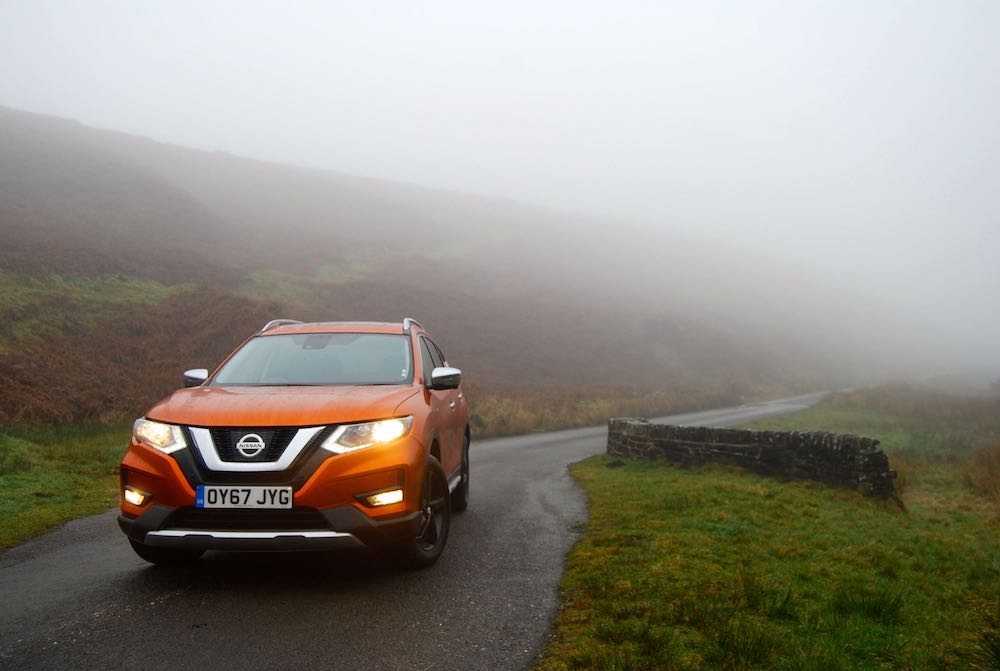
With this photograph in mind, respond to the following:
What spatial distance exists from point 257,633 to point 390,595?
998 millimetres

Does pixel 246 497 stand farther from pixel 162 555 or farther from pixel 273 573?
pixel 162 555

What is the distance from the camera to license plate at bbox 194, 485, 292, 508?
4.34 metres

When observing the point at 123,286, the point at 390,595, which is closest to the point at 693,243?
the point at 123,286

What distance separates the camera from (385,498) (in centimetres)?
455

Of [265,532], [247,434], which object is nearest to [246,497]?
[265,532]

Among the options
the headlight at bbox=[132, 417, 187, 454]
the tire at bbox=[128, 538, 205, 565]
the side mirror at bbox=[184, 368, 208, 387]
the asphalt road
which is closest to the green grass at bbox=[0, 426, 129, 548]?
the asphalt road

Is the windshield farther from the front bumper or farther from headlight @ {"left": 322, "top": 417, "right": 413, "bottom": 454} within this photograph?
the front bumper

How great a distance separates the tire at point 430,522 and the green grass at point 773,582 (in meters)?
1.07

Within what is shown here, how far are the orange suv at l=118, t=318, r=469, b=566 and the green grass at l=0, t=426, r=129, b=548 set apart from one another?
280 centimetres

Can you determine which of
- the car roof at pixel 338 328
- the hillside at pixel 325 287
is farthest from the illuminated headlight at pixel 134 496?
the hillside at pixel 325 287

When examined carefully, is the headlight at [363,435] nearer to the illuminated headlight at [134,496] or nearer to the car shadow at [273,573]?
the car shadow at [273,573]

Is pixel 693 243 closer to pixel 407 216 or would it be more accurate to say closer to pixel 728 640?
pixel 407 216

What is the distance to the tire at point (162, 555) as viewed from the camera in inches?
198

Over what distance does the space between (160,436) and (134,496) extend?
0.44 m
